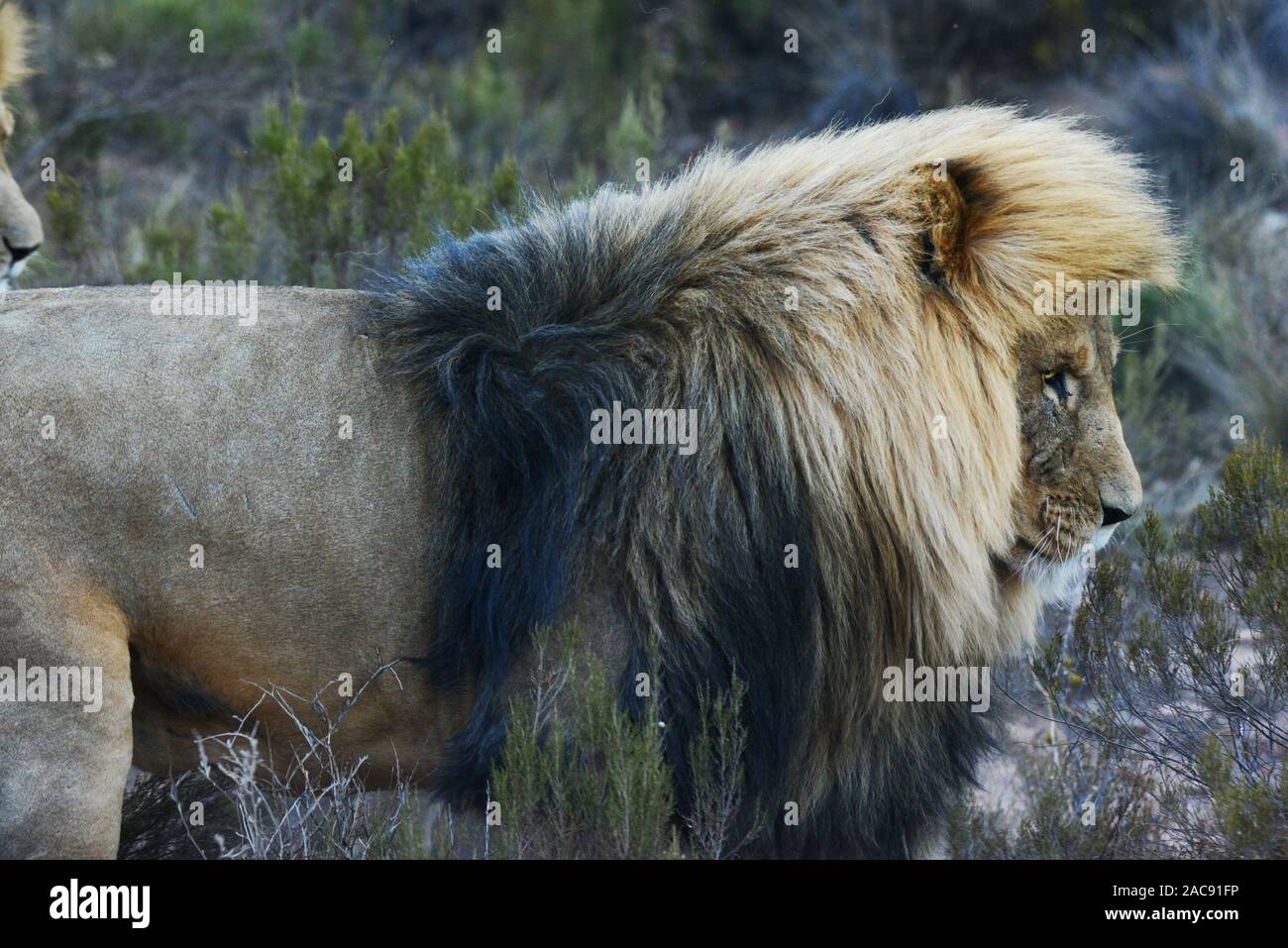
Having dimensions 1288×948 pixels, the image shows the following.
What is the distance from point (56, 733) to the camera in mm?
→ 2902

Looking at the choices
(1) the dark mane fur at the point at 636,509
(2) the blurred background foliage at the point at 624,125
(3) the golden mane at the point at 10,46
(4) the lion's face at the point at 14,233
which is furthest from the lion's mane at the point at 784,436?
(3) the golden mane at the point at 10,46

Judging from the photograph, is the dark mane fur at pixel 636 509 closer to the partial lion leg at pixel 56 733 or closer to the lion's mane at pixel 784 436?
the lion's mane at pixel 784 436

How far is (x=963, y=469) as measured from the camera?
313 cm

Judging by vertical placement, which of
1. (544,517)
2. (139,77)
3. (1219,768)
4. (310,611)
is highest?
(139,77)

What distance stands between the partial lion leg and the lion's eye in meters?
2.07

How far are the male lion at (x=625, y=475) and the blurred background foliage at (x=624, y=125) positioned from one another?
0.64m

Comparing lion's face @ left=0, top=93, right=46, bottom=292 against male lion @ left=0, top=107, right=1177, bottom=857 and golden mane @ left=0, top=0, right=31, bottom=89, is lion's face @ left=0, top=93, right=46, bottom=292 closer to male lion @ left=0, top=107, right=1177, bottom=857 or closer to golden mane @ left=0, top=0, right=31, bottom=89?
golden mane @ left=0, top=0, right=31, bottom=89

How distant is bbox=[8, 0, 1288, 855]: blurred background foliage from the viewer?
5.82m

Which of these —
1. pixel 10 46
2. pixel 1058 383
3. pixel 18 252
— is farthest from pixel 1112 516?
pixel 10 46

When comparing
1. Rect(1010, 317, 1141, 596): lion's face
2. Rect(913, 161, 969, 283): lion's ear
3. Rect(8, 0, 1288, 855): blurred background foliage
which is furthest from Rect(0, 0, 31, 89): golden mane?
Rect(1010, 317, 1141, 596): lion's face

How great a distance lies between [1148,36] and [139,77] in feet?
23.8

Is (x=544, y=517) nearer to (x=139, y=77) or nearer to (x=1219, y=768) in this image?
(x=1219, y=768)

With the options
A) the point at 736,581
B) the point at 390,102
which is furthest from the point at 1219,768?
the point at 390,102

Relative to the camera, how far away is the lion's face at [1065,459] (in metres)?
3.23
